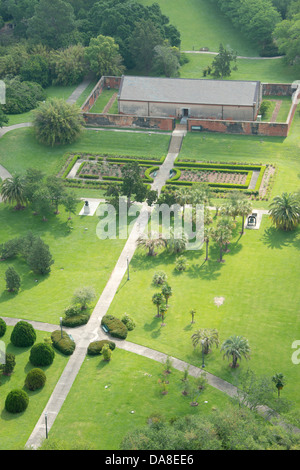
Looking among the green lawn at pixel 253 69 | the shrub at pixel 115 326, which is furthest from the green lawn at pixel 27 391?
the green lawn at pixel 253 69

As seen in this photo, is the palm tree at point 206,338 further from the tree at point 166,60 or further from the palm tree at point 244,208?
the tree at point 166,60

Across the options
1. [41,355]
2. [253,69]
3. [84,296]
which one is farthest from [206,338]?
[253,69]

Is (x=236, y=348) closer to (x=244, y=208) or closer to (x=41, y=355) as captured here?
(x=41, y=355)

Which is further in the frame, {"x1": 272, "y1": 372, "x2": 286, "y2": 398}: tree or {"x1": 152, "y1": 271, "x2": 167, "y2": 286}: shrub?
{"x1": 152, "y1": 271, "x2": 167, "y2": 286}: shrub

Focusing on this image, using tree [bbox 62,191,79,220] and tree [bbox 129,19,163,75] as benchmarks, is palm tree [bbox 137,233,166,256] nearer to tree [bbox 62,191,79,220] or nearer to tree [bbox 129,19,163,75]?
tree [bbox 62,191,79,220]

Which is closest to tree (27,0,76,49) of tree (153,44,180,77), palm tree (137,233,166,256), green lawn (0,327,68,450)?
tree (153,44,180,77)
